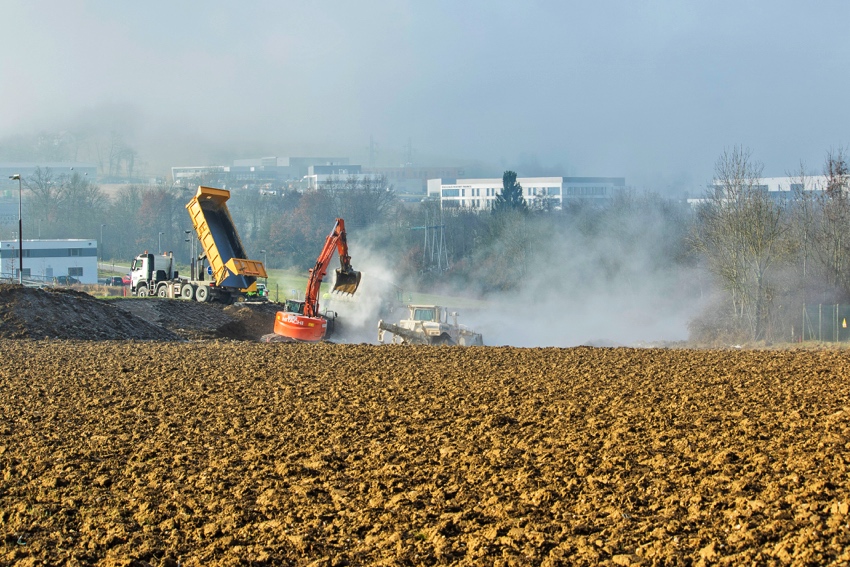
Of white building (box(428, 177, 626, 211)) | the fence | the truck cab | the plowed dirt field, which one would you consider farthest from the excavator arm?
white building (box(428, 177, 626, 211))

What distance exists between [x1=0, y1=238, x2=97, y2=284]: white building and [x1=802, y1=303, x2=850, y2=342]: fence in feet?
197

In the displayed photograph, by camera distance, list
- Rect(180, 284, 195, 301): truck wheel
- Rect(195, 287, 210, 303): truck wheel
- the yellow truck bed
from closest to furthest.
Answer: the yellow truck bed
Rect(195, 287, 210, 303): truck wheel
Rect(180, 284, 195, 301): truck wheel

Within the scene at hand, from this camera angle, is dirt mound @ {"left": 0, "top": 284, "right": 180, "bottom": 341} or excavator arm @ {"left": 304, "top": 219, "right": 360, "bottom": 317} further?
excavator arm @ {"left": 304, "top": 219, "right": 360, "bottom": 317}

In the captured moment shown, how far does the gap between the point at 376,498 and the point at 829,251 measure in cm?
4148

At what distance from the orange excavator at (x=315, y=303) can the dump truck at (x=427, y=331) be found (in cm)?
242

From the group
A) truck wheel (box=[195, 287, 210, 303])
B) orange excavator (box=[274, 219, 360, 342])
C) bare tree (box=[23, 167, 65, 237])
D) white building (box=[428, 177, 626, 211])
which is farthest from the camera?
white building (box=[428, 177, 626, 211])

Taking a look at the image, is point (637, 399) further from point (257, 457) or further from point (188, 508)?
point (188, 508)

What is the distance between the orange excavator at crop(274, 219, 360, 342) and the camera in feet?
105

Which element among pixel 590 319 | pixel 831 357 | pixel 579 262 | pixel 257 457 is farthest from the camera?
pixel 579 262

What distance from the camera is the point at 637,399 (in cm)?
1589

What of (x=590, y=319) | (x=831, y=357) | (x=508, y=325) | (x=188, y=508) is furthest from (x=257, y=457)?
(x=590, y=319)

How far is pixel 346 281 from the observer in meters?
34.5

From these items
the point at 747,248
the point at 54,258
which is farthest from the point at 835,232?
the point at 54,258

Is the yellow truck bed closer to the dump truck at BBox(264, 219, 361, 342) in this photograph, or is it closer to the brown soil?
the brown soil
